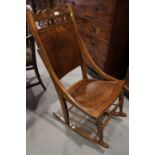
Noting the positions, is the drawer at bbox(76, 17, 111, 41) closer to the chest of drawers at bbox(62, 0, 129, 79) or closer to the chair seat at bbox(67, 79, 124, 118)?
the chest of drawers at bbox(62, 0, 129, 79)

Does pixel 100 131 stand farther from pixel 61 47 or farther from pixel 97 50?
pixel 97 50

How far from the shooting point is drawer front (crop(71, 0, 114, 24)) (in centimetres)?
159

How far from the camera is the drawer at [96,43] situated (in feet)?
5.99

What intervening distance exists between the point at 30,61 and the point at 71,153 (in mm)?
1038

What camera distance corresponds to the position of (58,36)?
4.08ft

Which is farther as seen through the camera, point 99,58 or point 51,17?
point 99,58

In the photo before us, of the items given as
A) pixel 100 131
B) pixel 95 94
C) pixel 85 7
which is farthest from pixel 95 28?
pixel 100 131

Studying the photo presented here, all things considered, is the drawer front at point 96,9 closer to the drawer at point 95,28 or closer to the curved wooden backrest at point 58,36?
the drawer at point 95,28

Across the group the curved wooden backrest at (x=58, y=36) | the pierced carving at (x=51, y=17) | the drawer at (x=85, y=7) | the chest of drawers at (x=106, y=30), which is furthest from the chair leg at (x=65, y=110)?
the drawer at (x=85, y=7)

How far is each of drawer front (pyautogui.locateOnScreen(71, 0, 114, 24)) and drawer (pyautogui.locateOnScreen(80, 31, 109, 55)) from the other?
252mm

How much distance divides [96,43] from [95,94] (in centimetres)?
89
